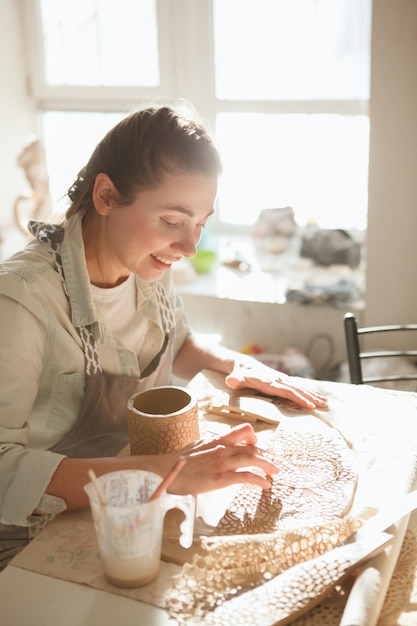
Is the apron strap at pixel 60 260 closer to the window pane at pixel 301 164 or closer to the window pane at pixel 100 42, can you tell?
the window pane at pixel 301 164

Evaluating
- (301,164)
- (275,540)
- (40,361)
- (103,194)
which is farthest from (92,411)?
(301,164)

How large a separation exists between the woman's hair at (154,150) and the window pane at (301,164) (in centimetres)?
144

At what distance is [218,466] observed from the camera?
1.07 metres

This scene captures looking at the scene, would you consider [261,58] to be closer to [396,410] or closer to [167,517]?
[396,410]

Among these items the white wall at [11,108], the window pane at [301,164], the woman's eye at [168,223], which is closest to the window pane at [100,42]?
the white wall at [11,108]

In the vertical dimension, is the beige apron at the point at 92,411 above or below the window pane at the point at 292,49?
below

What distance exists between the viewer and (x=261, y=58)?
2816 millimetres

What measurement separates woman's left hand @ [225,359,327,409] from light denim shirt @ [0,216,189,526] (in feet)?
0.67

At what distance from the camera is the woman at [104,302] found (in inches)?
46.3

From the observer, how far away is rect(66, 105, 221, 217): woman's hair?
1.29 m

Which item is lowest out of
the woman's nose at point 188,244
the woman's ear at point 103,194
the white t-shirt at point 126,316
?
the white t-shirt at point 126,316

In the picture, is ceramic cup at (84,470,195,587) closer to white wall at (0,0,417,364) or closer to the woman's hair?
the woman's hair

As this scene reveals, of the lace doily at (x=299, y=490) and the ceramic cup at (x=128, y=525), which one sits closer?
the ceramic cup at (x=128, y=525)

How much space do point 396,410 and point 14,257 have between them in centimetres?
77
